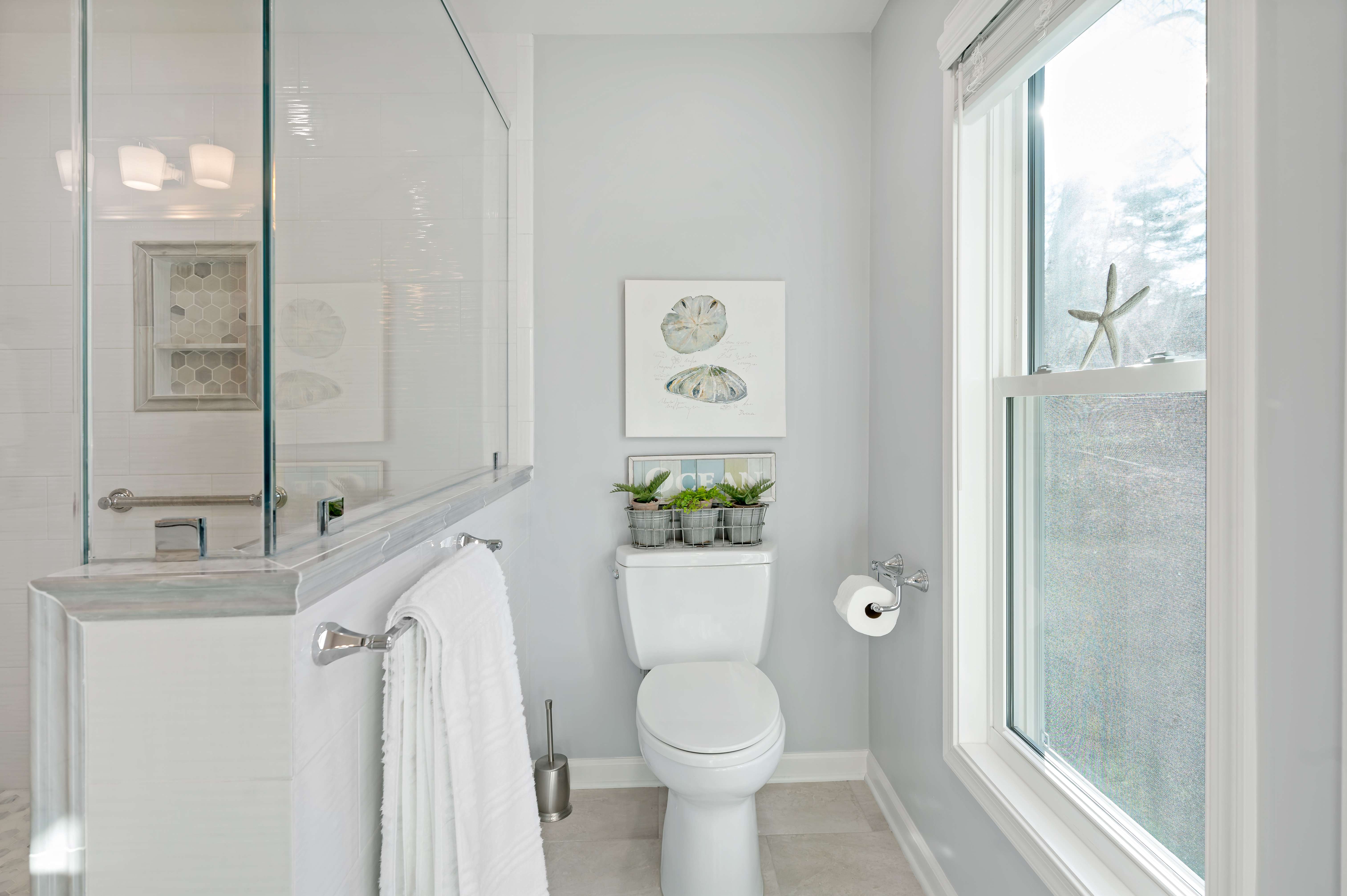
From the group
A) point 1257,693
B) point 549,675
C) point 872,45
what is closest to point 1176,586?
point 1257,693

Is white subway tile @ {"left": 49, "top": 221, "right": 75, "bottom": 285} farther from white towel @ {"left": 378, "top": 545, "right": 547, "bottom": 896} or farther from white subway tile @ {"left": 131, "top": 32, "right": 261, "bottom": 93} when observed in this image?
white towel @ {"left": 378, "top": 545, "right": 547, "bottom": 896}

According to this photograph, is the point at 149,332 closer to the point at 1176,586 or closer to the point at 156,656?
the point at 156,656

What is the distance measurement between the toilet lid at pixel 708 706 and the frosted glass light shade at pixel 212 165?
1.29 metres

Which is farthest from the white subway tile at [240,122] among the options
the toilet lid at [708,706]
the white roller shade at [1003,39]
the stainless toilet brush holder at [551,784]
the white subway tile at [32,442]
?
the stainless toilet brush holder at [551,784]

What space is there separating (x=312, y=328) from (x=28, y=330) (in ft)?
2.24

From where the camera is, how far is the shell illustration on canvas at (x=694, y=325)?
6.73 ft

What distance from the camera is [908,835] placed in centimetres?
174

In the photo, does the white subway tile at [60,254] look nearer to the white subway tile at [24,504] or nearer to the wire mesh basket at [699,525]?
the white subway tile at [24,504]

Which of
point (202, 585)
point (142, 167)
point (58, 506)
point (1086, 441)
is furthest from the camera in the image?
point (1086, 441)

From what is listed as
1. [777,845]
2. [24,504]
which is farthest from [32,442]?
[777,845]

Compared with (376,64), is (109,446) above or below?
below

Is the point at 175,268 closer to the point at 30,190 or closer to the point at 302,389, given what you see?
the point at 302,389

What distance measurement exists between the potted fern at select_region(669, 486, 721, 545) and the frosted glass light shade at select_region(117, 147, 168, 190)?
1.41 m

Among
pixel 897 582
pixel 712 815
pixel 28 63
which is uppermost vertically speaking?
pixel 28 63
